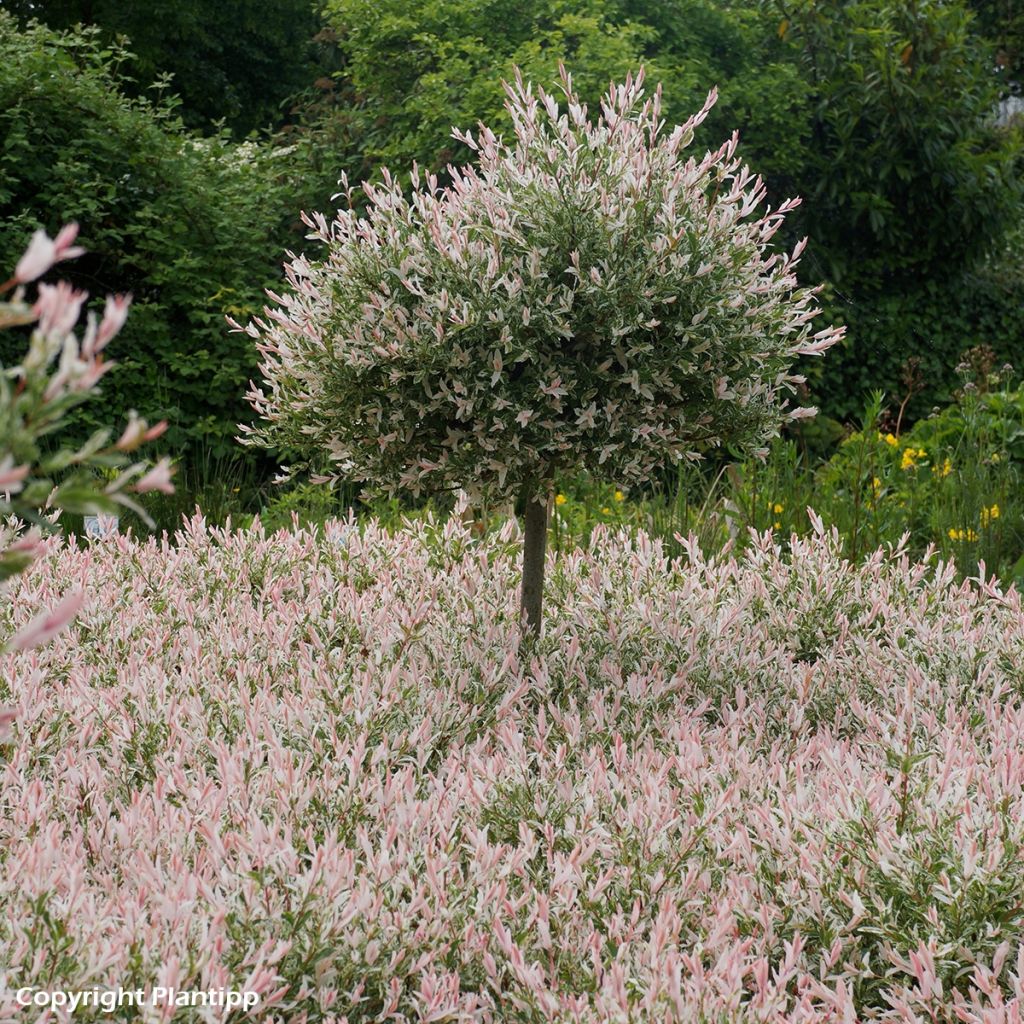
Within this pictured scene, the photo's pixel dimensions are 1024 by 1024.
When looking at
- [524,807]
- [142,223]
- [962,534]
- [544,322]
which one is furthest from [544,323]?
[142,223]

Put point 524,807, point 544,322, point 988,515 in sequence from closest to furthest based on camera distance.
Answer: point 524,807, point 544,322, point 988,515

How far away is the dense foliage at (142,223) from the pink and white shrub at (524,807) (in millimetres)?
3971

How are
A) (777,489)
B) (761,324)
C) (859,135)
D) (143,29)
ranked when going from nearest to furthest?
(761,324) < (777,489) < (859,135) < (143,29)

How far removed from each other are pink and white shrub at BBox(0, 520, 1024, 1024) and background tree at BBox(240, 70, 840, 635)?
666 mm

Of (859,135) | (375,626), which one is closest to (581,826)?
(375,626)

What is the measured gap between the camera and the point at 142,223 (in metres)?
8.31

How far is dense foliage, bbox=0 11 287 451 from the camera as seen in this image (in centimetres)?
794

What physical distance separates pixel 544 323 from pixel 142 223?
5799mm

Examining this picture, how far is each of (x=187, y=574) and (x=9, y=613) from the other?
707 mm

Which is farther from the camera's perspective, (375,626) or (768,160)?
(768,160)

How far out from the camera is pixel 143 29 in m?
13.5

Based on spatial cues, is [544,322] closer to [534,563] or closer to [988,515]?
[534,563]

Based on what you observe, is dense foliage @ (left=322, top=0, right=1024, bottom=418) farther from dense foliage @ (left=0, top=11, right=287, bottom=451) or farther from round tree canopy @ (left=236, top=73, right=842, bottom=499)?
round tree canopy @ (left=236, top=73, right=842, bottom=499)

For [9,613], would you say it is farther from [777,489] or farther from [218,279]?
[218,279]
